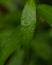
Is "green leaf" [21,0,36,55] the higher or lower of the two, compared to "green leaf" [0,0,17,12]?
higher

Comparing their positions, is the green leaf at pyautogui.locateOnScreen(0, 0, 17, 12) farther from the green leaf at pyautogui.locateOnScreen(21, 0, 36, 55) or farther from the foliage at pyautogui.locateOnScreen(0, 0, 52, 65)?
the green leaf at pyautogui.locateOnScreen(21, 0, 36, 55)

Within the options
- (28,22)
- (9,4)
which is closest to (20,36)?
(28,22)

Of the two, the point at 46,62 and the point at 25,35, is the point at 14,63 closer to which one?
the point at 46,62

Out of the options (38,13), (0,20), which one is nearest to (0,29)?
(0,20)

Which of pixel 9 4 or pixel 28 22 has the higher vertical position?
pixel 28 22

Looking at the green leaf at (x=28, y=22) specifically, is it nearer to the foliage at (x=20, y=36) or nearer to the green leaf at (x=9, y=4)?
the foliage at (x=20, y=36)

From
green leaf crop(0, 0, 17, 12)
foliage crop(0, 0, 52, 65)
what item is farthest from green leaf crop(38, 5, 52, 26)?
green leaf crop(0, 0, 17, 12)

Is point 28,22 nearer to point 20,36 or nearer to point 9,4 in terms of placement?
point 20,36

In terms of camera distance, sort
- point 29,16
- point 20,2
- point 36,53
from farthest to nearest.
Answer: point 20,2 < point 36,53 < point 29,16

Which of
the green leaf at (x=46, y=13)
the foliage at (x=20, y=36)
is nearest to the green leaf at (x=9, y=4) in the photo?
the foliage at (x=20, y=36)

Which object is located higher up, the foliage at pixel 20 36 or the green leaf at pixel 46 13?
the green leaf at pixel 46 13

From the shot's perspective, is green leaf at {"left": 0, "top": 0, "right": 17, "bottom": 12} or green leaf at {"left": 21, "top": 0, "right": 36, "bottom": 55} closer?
green leaf at {"left": 21, "top": 0, "right": 36, "bottom": 55}
